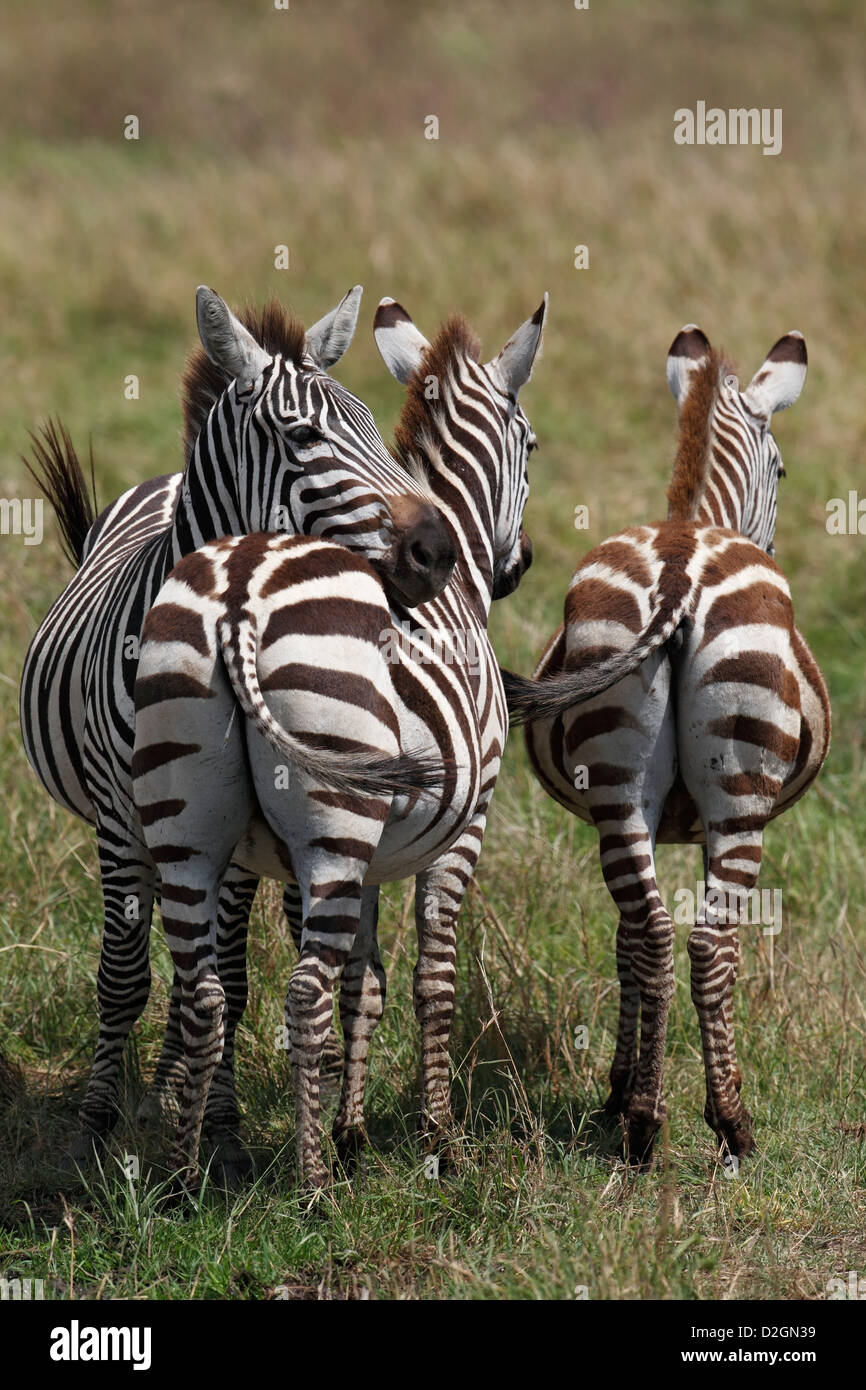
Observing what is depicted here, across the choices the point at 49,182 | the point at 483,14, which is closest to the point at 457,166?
the point at 49,182

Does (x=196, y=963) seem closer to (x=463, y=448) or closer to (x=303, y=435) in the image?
(x=303, y=435)

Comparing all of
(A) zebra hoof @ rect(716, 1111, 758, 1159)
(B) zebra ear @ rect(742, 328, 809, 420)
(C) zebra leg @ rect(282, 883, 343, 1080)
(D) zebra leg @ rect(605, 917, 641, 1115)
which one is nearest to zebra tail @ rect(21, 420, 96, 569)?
(C) zebra leg @ rect(282, 883, 343, 1080)

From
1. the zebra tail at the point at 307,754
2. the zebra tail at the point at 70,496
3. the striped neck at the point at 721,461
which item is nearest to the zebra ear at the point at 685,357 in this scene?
the striped neck at the point at 721,461

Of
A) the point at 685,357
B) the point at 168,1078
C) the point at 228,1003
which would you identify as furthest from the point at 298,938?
the point at 685,357

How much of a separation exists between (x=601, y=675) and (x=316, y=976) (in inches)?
48.9

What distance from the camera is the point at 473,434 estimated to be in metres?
4.46

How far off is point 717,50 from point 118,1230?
69.3 ft

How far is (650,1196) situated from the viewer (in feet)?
13.4

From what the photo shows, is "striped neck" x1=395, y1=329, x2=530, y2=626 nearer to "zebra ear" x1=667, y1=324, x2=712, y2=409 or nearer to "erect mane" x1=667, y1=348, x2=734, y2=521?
"erect mane" x1=667, y1=348, x2=734, y2=521

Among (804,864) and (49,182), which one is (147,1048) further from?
(49,182)

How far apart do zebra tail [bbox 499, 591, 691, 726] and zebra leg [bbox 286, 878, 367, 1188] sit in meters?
0.88

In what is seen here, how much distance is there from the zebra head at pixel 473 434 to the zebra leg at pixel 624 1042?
4.59ft

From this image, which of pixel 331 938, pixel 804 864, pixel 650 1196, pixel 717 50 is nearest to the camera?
pixel 331 938

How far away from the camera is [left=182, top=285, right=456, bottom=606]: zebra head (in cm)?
371
